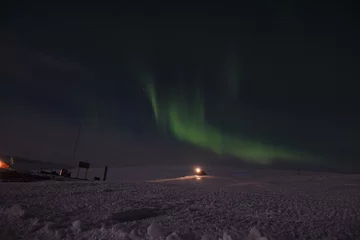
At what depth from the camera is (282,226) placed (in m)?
5.72

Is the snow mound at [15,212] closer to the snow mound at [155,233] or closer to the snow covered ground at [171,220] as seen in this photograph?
the snow covered ground at [171,220]

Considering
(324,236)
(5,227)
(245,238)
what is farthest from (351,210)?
(5,227)

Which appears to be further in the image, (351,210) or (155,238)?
(351,210)

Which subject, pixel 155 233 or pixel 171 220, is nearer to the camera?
pixel 155 233

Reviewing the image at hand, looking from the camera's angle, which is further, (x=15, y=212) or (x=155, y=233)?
(x=15, y=212)

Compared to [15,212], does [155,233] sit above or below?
below

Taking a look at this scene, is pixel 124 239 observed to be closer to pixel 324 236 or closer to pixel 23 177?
pixel 324 236

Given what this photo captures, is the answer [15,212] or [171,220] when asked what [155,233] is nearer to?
[171,220]

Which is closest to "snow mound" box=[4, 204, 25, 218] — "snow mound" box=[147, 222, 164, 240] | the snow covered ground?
the snow covered ground

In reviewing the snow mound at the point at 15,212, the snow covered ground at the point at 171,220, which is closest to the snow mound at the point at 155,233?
the snow covered ground at the point at 171,220

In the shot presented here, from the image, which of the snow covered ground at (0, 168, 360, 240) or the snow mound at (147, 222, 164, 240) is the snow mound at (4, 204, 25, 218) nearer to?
the snow covered ground at (0, 168, 360, 240)

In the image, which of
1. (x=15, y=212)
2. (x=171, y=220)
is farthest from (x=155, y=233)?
(x=15, y=212)

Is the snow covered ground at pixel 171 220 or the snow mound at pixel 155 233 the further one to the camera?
the snow covered ground at pixel 171 220

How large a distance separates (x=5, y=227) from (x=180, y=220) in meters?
4.09
